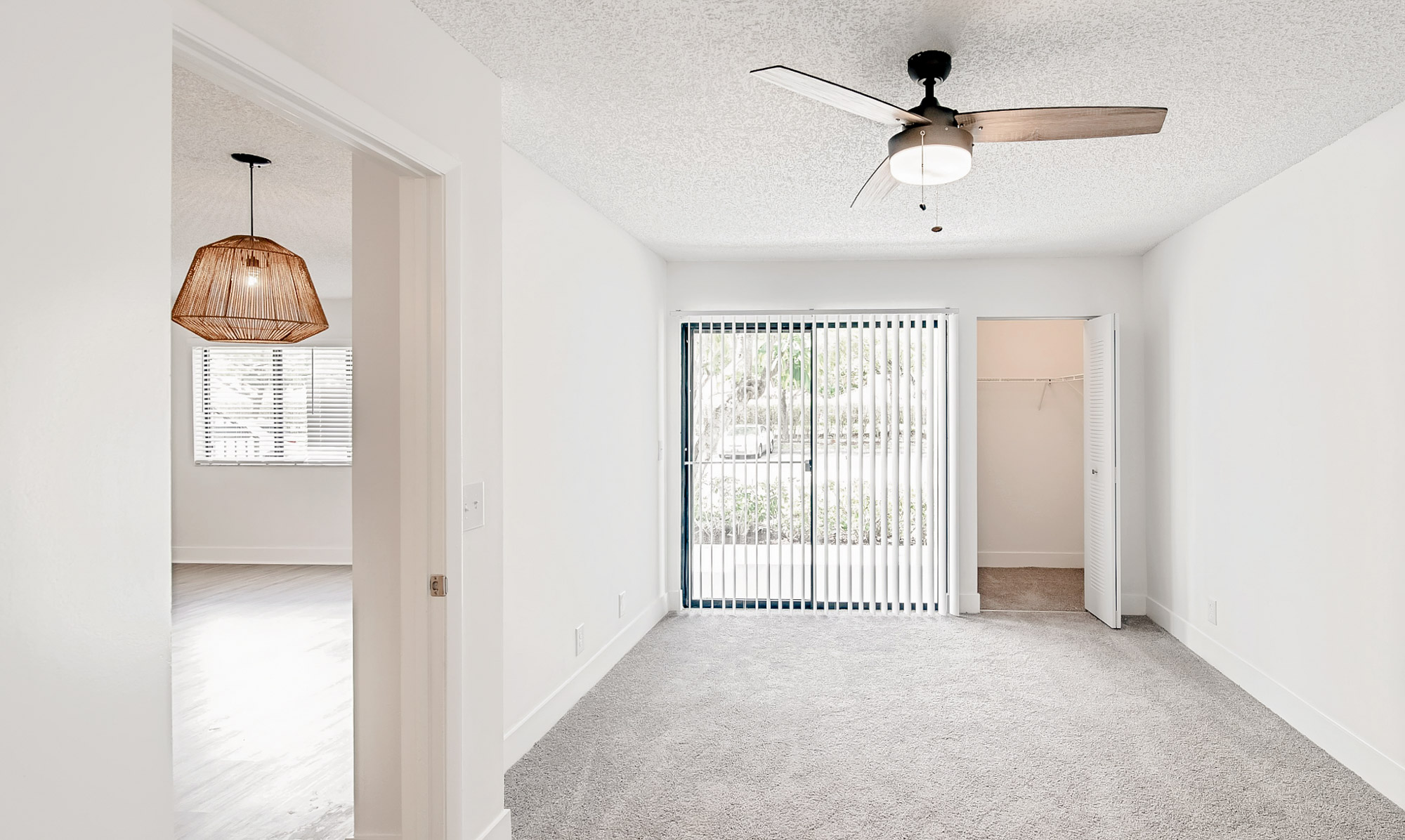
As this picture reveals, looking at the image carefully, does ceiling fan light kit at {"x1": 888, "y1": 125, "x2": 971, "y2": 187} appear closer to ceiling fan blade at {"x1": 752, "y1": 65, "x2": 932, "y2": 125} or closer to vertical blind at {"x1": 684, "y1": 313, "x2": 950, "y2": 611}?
ceiling fan blade at {"x1": 752, "y1": 65, "x2": 932, "y2": 125}

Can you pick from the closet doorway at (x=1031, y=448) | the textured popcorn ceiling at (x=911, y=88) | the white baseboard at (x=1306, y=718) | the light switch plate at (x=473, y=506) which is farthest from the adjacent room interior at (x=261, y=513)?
the closet doorway at (x=1031, y=448)

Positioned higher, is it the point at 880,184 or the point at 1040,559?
the point at 880,184

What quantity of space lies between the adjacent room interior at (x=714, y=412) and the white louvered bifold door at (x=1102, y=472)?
40 mm

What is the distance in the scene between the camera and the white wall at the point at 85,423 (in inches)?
41.4

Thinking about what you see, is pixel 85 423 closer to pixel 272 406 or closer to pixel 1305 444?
pixel 1305 444

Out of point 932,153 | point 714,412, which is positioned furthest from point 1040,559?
point 932,153

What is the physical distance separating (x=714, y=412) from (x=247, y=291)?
2941 mm

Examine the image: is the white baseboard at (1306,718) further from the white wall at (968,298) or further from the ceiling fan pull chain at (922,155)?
the ceiling fan pull chain at (922,155)

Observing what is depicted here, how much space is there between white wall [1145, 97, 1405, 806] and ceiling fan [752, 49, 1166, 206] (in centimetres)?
136

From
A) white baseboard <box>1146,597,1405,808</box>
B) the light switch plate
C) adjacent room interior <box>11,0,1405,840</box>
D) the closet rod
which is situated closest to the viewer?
adjacent room interior <box>11,0,1405,840</box>

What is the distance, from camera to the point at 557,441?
362 centimetres

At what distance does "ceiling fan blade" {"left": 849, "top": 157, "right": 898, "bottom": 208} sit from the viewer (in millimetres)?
2539

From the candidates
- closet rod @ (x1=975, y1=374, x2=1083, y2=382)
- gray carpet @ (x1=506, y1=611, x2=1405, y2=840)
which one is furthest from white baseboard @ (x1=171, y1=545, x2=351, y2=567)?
closet rod @ (x1=975, y1=374, x2=1083, y2=382)

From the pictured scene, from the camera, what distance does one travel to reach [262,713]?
12.0 ft
